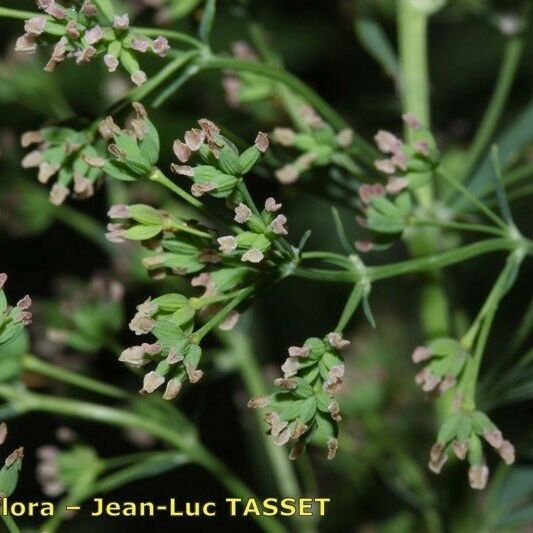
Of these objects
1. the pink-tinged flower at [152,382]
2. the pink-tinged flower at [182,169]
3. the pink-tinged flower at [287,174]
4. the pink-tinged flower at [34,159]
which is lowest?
the pink-tinged flower at [152,382]

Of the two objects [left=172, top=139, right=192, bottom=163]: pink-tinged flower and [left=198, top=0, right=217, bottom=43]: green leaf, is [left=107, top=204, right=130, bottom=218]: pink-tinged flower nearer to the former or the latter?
[left=172, top=139, right=192, bottom=163]: pink-tinged flower

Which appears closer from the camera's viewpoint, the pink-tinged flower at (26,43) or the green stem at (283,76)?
the pink-tinged flower at (26,43)

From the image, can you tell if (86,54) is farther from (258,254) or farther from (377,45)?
(377,45)

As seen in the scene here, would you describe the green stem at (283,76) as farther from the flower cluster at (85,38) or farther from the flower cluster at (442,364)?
the flower cluster at (442,364)

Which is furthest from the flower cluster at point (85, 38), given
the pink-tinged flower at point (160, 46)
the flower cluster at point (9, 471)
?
the flower cluster at point (9, 471)

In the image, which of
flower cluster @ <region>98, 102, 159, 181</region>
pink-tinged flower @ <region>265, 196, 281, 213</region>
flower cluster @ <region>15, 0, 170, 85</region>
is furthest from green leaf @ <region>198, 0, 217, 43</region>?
pink-tinged flower @ <region>265, 196, 281, 213</region>

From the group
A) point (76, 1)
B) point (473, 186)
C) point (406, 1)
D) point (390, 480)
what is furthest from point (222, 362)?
point (76, 1)
